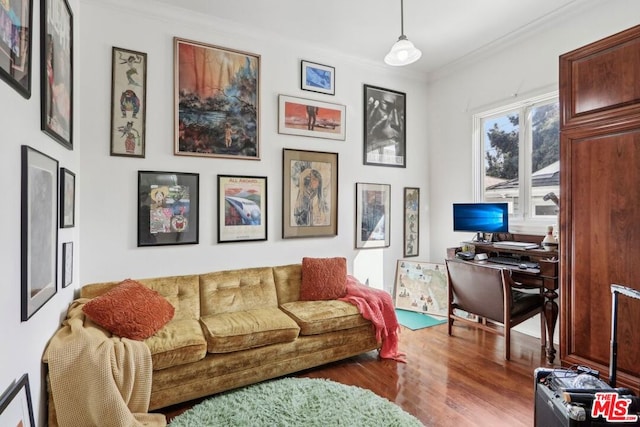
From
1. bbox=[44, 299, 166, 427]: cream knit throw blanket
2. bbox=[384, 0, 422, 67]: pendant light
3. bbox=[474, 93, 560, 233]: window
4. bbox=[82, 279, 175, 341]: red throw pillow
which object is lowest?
bbox=[44, 299, 166, 427]: cream knit throw blanket

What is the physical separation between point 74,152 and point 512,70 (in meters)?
4.22

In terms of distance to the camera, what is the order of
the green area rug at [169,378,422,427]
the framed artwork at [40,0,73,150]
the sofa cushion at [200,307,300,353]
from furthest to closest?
the sofa cushion at [200,307,300,353], the green area rug at [169,378,422,427], the framed artwork at [40,0,73,150]

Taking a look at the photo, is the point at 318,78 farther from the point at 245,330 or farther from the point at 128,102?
the point at 245,330

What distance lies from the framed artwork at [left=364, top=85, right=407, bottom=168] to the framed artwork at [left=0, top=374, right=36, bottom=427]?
3523 mm

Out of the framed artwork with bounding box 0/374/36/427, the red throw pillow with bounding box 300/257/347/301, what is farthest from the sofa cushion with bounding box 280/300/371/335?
the framed artwork with bounding box 0/374/36/427

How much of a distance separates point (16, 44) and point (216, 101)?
1.91 meters

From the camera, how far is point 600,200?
2.32 metres

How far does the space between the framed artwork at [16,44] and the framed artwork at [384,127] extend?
3190 mm

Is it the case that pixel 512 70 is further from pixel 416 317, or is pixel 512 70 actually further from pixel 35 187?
pixel 35 187

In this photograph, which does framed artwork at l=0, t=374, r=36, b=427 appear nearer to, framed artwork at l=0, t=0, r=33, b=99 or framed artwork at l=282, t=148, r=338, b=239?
framed artwork at l=0, t=0, r=33, b=99

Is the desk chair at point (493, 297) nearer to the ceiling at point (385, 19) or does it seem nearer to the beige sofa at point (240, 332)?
the beige sofa at point (240, 332)

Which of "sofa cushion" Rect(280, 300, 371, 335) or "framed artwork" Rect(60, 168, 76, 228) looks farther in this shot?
"sofa cushion" Rect(280, 300, 371, 335)

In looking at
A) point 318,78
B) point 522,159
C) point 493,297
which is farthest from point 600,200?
point 318,78

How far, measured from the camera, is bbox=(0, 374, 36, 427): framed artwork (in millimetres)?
1218
